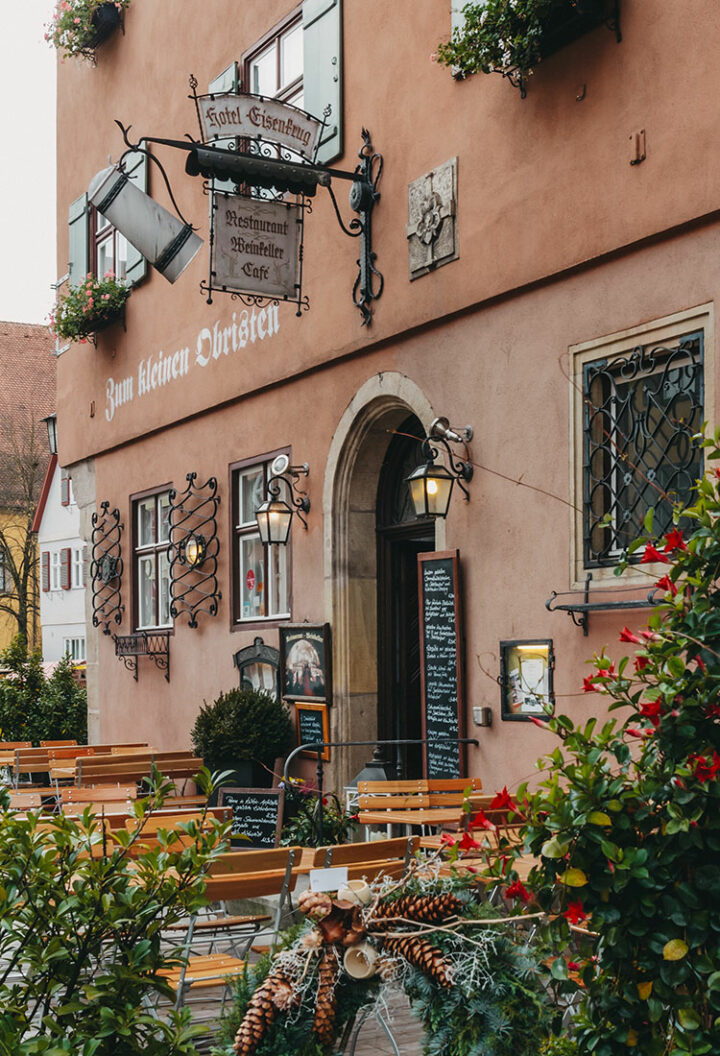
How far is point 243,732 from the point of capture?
9680 millimetres

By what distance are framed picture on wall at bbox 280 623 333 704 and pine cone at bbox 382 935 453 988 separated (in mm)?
6498

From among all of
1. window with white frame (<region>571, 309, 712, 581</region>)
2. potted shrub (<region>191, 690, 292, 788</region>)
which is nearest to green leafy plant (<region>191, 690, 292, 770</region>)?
potted shrub (<region>191, 690, 292, 788</region>)

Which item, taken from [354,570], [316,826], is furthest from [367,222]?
[316,826]

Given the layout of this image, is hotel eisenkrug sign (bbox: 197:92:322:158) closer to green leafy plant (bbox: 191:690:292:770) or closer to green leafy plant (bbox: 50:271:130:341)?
green leafy plant (bbox: 191:690:292:770)

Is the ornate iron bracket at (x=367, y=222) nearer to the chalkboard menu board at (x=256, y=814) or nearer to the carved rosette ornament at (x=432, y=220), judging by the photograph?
the carved rosette ornament at (x=432, y=220)

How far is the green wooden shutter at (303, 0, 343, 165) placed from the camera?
9.41m

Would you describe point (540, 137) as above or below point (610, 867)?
above

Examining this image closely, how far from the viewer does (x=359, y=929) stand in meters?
2.88

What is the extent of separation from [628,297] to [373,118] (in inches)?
125

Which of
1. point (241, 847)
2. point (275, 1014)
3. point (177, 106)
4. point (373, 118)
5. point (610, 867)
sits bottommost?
point (241, 847)

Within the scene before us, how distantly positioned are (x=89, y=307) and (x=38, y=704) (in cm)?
479

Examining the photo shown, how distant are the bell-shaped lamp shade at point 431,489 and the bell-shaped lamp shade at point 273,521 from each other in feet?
6.47

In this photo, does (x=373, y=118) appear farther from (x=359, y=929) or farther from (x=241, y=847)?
(x=359, y=929)

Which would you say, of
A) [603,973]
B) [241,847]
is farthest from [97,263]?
[603,973]
